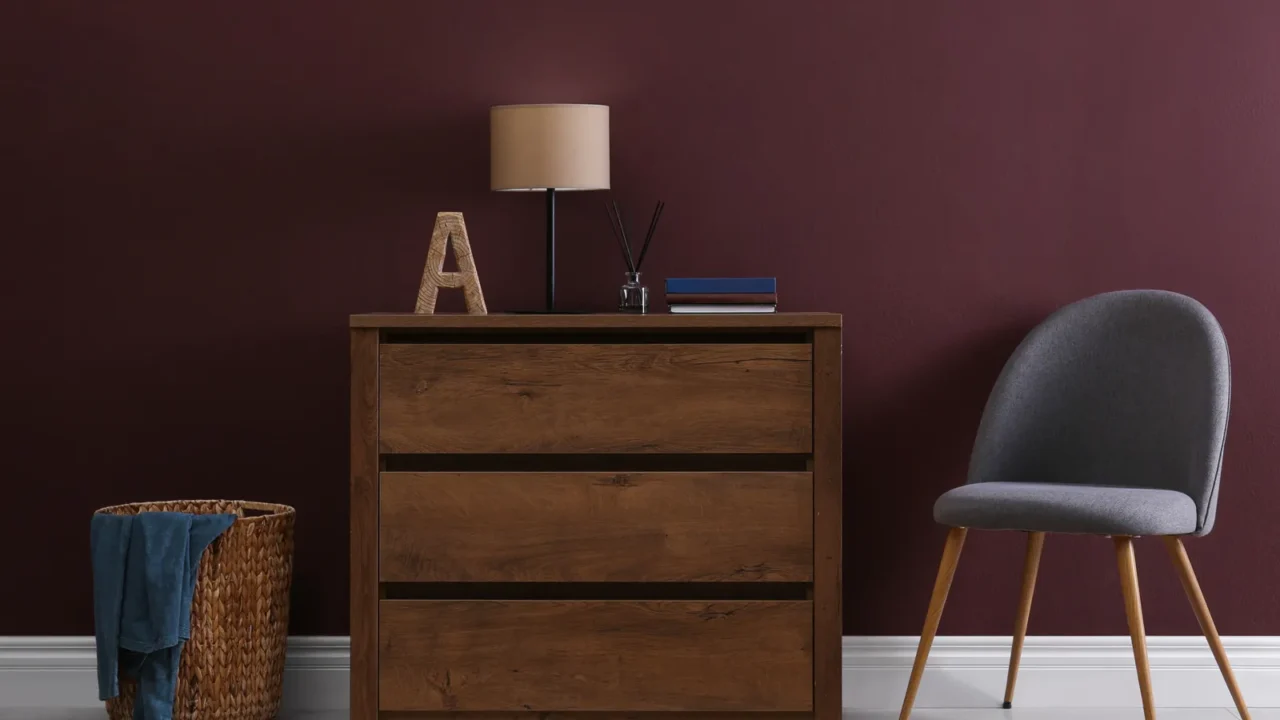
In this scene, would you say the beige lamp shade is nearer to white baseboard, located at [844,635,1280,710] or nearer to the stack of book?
the stack of book

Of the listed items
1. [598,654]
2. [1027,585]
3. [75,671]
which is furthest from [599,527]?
[75,671]

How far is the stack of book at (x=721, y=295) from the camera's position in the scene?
2.36 m

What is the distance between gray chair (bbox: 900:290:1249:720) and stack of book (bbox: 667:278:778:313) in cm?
50

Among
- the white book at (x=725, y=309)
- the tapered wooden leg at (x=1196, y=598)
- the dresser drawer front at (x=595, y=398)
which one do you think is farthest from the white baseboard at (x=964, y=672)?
the white book at (x=725, y=309)

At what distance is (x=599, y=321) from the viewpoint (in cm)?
224

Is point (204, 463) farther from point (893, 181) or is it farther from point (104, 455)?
point (893, 181)

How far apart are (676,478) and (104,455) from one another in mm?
1314

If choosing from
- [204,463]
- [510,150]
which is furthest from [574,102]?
[204,463]

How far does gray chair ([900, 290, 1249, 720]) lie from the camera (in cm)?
234

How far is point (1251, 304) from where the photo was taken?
2.75m

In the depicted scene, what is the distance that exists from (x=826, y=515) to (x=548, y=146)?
882 mm

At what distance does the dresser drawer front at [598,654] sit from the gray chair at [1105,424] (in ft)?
1.02

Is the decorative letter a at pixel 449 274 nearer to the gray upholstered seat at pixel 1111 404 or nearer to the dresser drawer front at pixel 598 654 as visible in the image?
the dresser drawer front at pixel 598 654

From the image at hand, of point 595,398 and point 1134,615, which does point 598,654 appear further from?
point 1134,615
